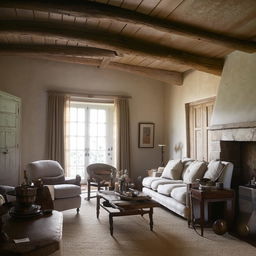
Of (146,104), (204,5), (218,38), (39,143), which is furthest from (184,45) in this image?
(39,143)

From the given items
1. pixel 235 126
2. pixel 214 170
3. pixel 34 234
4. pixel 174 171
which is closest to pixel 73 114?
pixel 174 171

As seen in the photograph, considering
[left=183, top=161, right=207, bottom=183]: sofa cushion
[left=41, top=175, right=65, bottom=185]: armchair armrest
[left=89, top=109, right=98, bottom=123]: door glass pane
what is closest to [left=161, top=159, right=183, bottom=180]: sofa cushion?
[left=183, top=161, right=207, bottom=183]: sofa cushion

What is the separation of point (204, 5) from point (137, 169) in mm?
5070

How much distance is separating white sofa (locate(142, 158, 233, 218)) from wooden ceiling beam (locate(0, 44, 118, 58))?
272cm

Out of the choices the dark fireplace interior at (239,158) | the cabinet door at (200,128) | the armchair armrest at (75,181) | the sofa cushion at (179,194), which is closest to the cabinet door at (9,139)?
the armchair armrest at (75,181)

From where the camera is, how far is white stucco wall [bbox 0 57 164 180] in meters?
6.94

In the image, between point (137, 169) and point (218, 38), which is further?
point (137, 169)

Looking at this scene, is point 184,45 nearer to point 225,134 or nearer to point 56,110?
point 225,134

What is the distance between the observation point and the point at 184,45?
525cm

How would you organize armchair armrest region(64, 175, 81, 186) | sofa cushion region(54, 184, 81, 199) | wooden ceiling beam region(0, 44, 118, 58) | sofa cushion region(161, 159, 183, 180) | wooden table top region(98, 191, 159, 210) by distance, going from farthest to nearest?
wooden ceiling beam region(0, 44, 118, 58) < sofa cushion region(161, 159, 183, 180) < armchair armrest region(64, 175, 81, 186) < sofa cushion region(54, 184, 81, 199) < wooden table top region(98, 191, 159, 210)

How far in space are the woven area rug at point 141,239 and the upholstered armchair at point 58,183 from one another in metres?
0.26

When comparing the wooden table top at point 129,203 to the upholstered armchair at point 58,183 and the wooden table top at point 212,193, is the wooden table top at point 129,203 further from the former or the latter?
the upholstered armchair at point 58,183

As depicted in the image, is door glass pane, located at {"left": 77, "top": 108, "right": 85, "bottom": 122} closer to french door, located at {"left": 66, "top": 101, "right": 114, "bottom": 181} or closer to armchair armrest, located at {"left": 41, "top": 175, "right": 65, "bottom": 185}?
french door, located at {"left": 66, "top": 101, "right": 114, "bottom": 181}

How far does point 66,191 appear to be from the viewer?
492 cm
